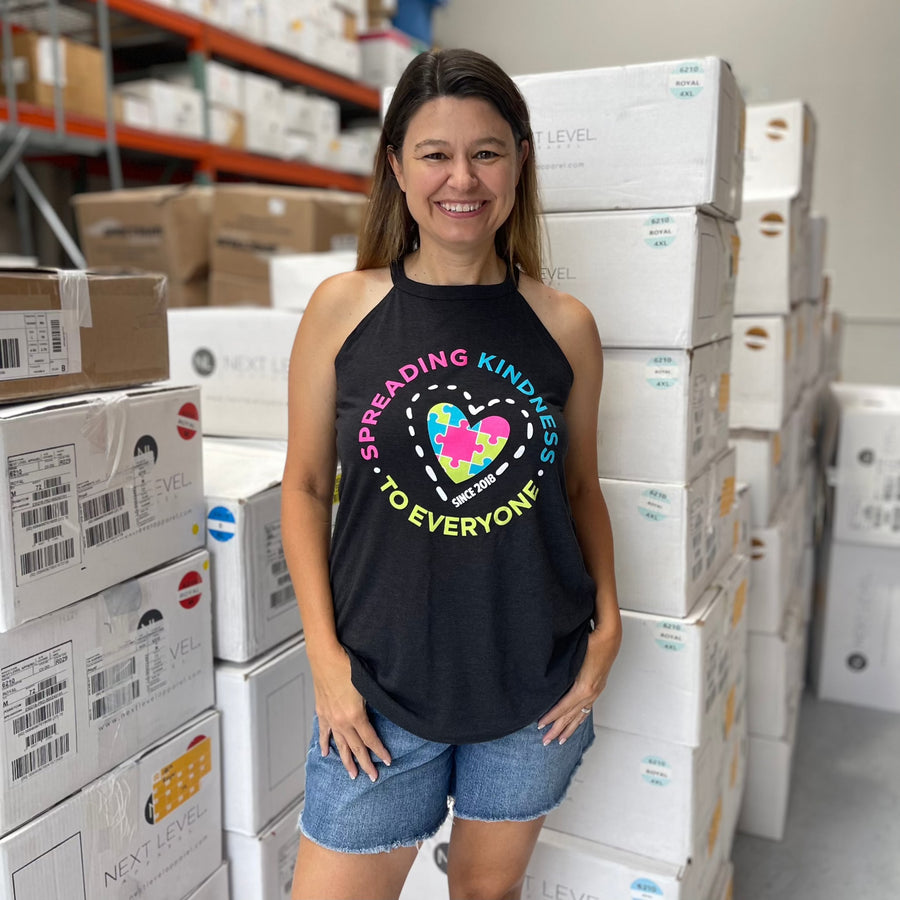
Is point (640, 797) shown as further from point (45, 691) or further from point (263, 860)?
point (45, 691)

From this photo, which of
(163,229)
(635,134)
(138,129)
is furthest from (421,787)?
A: (138,129)

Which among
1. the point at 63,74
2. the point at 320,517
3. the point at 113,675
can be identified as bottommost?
the point at 113,675

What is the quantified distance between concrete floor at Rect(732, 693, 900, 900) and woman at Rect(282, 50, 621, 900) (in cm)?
115

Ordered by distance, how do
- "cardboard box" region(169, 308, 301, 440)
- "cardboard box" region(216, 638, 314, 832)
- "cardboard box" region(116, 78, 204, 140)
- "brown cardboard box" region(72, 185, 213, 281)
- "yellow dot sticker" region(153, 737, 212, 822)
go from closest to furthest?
"yellow dot sticker" region(153, 737, 212, 822) < "cardboard box" region(216, 638, 314, 832) < "cardboard box" region(169, 308, 301, 440) < "brown cardboard box" region(72, 185, 213, 281) < "cardboard box" region(116, 78, 204, 140)

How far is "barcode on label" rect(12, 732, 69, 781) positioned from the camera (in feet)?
3.13

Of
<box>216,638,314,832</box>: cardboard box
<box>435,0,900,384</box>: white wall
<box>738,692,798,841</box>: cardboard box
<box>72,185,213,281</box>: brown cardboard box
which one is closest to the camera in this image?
<box>216,638,314,832</box>: cardboard box

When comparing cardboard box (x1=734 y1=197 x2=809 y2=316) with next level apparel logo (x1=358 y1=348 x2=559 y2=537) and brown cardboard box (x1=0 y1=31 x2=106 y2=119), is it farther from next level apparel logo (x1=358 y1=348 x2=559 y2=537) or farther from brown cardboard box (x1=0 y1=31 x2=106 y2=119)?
brown cardboard box (x1=0 y1=31 x2=106 y2=119)

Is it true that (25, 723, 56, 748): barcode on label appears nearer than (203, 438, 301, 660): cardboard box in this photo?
Yes

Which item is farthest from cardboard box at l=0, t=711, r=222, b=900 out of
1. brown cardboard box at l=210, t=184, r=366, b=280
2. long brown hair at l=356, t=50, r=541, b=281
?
brown cardboard box at l=210, t=184, r=366, b=280

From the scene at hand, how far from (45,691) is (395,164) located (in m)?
0.72

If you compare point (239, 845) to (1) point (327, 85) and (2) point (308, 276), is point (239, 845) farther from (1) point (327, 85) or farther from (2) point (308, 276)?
(1) point (327, 85)

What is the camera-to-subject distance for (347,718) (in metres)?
0.93

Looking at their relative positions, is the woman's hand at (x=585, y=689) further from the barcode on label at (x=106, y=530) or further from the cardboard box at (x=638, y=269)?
the barcode on label at (x=106, y=530)

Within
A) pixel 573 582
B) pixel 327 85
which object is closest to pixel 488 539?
pixel 573 582
